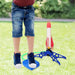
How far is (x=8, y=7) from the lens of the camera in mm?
10617

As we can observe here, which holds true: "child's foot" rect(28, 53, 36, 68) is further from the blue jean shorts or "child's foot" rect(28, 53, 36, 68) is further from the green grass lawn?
the blue jean shorts

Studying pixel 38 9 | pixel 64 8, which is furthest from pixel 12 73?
pixel 64 8

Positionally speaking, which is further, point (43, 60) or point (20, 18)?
point (43, 60)

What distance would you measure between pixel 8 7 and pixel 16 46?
25.4 feet

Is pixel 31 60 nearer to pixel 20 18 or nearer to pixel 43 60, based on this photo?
pixel 43 60

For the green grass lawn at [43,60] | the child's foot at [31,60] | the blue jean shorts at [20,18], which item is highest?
the blue jean shorts at [20,18]

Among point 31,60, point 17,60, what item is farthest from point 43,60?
point 17,60

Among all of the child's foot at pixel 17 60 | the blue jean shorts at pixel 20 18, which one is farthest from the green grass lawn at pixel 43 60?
the blue jean shorts at pixel 20 18

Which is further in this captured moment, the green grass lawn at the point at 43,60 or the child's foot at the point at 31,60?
the child's foot at the point at 31,60

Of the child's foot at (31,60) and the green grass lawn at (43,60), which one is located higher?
the child's foot at (31,60)

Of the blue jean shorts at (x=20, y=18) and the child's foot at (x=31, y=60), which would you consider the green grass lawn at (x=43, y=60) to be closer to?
the child's foot at (x=31, y=60)

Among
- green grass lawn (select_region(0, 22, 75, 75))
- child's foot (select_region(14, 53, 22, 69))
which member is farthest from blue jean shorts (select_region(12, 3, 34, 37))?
green grass lawn (select_region(0, 22, 75, 75))

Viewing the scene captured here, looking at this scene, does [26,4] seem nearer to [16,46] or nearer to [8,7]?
[16,46]

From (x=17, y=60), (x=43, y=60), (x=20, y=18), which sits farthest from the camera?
(x=43, y=60)
